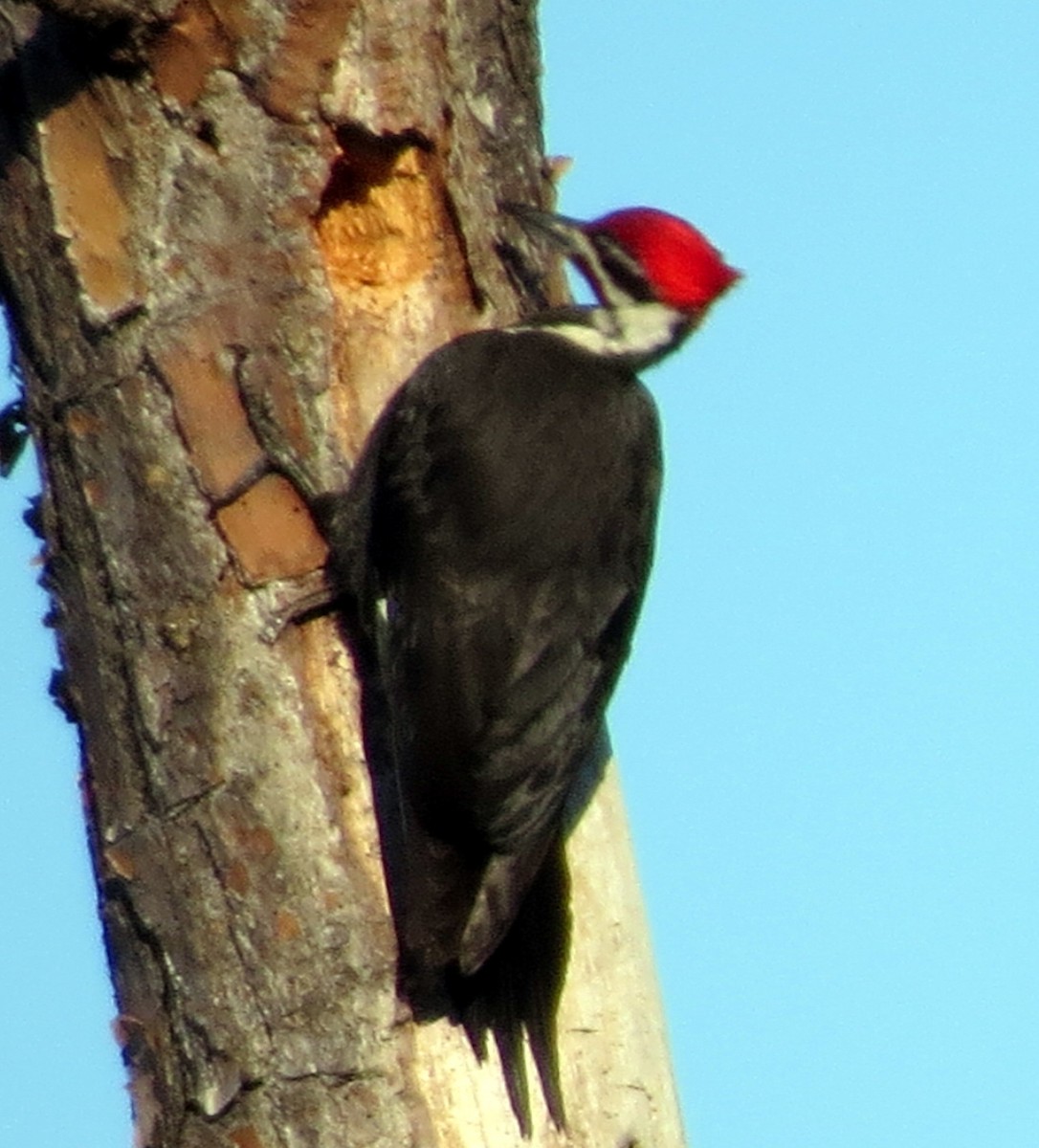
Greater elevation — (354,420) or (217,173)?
(217,173)

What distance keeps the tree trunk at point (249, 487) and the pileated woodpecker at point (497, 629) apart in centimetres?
5

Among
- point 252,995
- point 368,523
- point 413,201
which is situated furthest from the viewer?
point 413,201

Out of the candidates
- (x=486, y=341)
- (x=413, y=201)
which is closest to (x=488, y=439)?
(x=486, y=341)

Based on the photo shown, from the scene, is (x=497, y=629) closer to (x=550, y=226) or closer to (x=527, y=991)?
(x=527, y=991)

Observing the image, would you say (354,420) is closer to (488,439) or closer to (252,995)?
(488,439)

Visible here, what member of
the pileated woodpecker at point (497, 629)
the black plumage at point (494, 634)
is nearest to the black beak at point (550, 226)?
the pileated woodpecker at point (497, 629)

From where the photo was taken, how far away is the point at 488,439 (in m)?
3.71

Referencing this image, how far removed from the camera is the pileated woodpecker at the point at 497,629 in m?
3.22

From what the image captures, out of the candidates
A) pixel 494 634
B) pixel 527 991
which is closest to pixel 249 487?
pixel 494 634

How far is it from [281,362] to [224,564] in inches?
13.4

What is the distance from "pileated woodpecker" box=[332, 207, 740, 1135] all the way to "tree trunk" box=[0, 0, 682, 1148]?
0.16ft

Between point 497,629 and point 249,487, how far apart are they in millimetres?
421

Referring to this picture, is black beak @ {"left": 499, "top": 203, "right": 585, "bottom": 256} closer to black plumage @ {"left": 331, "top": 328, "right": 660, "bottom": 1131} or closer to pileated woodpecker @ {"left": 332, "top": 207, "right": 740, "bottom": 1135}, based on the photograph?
pileated woodpecker @ {"left": 332, "top": 207, "right": 740, "bottom": 1135}

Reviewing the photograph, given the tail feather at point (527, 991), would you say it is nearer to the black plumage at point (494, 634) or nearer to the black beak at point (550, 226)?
the black plumage at point (494, 634)
